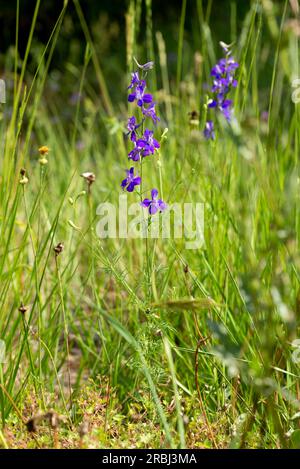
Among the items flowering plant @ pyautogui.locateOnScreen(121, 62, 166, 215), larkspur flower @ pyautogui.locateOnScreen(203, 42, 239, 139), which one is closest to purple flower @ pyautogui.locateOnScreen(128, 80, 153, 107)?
flowering plant @ pyautogui.locateOnScreen(121, 62, 166, 215)

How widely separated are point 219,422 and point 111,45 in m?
5.56

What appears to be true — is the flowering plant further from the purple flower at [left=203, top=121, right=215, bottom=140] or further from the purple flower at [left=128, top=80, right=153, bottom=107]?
the purple flower at [left=203, top=121, right=215, bottom=140]

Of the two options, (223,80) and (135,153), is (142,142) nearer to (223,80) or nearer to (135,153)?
(135,153)

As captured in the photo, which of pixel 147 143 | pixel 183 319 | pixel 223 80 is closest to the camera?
pixel 147 143

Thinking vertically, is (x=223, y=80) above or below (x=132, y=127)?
above

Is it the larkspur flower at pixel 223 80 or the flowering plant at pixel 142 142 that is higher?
the larkspur flower at pixel 223 80

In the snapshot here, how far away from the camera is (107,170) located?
3.27 meters

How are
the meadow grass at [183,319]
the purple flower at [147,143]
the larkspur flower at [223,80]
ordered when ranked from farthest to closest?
the larkspur flower at [223,80] < the purple flower at [147,143] < the meadow grass at [183,319]

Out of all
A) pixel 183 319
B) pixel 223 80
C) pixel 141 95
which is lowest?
pixel 183 319

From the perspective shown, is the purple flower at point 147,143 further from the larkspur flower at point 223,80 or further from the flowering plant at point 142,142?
the larkspur flower at point 223,80

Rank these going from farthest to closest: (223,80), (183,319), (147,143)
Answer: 1. (183,319)
2. (223,80)
3. (147,143)

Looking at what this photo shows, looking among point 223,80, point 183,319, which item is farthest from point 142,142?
point 183,319

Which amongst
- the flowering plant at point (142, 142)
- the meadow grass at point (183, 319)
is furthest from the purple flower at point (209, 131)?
the flowering plant at point (142, 142)
